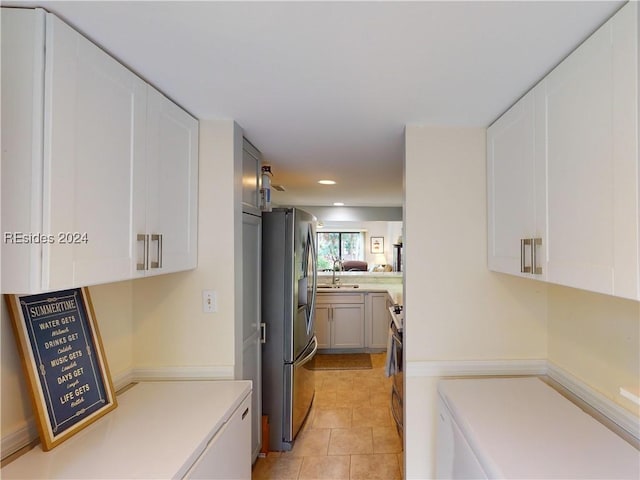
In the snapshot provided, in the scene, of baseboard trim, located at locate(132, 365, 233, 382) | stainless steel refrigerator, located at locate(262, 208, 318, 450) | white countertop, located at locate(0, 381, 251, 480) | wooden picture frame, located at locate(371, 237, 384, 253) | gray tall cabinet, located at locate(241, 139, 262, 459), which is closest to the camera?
white countertop, located at locate(0, 381, 251, 480)

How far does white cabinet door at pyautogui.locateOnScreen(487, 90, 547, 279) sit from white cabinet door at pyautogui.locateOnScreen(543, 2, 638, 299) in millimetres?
76

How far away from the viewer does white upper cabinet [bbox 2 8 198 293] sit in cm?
86

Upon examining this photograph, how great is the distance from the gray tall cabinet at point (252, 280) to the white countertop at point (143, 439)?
519mm

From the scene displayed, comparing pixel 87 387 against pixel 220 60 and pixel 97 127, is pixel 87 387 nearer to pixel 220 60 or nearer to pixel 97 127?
pixel 97 127

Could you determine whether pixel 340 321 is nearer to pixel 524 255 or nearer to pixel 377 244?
pixel 524 255

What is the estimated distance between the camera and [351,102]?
1503 mm

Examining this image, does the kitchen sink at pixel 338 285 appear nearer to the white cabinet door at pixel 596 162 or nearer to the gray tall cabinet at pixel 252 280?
the gray tall cabinet at pixel 252 280

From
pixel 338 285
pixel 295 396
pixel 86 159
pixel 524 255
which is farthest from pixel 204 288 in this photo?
pixel 338 285

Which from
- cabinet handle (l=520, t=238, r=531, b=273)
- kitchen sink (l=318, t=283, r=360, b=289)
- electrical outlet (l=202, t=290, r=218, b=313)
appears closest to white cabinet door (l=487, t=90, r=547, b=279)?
cabinet handle (l=520, t=238, r=531, b=273)

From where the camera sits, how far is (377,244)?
10.8 metres

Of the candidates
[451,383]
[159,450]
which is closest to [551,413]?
[451,383]

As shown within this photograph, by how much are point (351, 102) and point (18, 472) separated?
175cm

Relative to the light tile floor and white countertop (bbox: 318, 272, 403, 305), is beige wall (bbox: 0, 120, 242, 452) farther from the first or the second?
white countertop (bbox: 318, 272, 403, 305)

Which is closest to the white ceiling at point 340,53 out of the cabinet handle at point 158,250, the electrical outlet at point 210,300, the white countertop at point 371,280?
the cabinet handle at point 158,250
